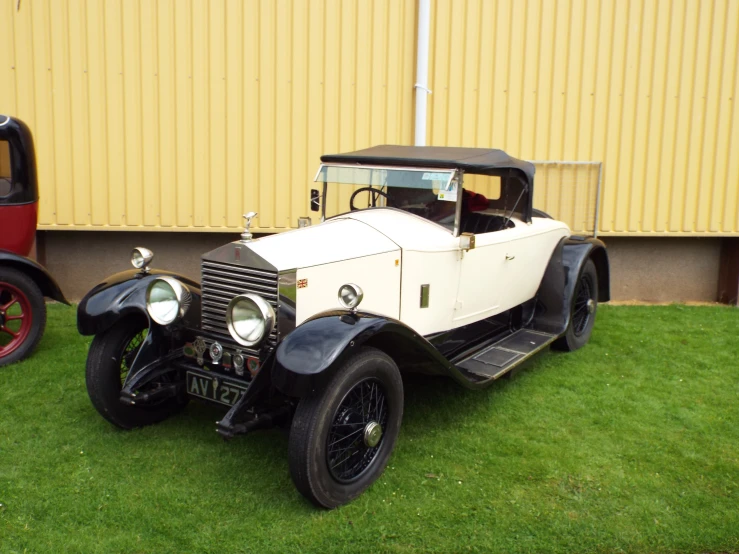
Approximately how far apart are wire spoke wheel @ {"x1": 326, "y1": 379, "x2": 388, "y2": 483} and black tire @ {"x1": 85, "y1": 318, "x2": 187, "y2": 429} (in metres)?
1.13

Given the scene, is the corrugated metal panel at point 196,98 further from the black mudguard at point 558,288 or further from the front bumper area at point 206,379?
the front bumper area at point 206,379

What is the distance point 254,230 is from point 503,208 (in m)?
3.15

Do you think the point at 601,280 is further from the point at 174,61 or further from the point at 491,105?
the point at 174,61

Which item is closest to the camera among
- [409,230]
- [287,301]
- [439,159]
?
[287,301]

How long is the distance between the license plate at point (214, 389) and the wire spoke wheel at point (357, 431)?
55cm

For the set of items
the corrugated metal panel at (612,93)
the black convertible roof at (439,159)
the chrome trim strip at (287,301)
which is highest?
the corrugated metal panel at (612,93)

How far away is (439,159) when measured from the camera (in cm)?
470

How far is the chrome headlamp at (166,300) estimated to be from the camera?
398 cm

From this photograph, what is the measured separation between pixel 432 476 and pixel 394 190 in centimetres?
200

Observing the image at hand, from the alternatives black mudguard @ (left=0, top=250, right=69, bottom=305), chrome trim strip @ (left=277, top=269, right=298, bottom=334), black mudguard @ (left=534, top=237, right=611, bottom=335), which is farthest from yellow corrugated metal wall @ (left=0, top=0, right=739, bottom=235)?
chrome trim strip @ (left=277, top=269, right=298, bottom=334)

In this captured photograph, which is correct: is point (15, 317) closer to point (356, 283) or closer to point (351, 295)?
point (356, 283)

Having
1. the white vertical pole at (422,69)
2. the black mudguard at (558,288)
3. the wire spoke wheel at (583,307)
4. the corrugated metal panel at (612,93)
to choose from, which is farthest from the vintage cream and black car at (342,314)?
the corrugated metal panel at (612,93)

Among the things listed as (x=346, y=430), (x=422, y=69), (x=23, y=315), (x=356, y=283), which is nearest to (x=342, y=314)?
(x=356, y=283)

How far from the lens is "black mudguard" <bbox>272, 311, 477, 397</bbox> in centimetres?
325
